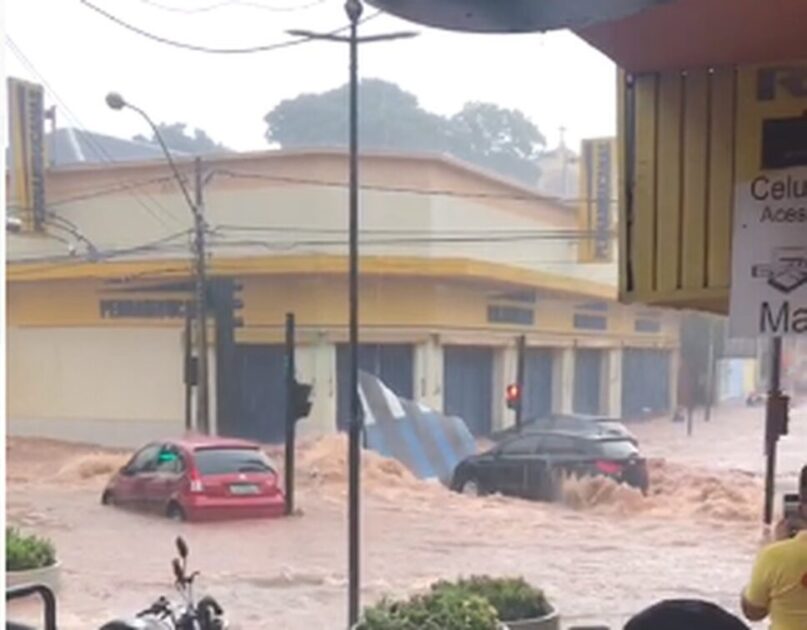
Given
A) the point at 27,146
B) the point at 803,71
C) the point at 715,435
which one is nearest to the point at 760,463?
the point at 715,435

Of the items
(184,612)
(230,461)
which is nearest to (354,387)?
(230,461)

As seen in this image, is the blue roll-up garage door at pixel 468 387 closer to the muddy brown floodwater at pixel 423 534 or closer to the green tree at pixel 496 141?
the muddy brown floodwater at pixel 423 534

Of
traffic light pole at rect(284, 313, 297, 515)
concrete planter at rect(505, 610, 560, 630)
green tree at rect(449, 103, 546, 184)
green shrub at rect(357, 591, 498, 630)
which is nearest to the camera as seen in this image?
green shrub at rect(357, 591, 498, 630)

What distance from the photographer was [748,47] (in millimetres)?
1714

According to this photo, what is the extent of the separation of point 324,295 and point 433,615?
4.34 metres

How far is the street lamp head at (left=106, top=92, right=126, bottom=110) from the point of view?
764cm

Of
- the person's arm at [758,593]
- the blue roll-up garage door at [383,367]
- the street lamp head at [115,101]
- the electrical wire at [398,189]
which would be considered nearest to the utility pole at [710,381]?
the electrical wire at [398,189]

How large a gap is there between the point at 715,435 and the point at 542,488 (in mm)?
1313

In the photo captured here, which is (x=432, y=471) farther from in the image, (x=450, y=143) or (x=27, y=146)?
(x=27, y=146)

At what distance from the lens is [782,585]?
2154 mm

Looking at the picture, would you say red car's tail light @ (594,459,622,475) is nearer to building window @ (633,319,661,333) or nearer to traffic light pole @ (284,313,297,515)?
building window @ (633,319,661,333)

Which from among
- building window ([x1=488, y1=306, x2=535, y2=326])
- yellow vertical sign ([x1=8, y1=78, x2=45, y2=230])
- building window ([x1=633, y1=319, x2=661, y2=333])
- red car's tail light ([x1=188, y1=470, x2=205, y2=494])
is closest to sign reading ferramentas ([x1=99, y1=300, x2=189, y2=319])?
yellow vertical sign ([x1=8, y1=78, x2=45, y2=230])

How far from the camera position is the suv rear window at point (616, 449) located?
8.00m

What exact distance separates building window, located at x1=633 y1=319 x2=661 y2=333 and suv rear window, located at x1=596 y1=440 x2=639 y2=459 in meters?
0.84
